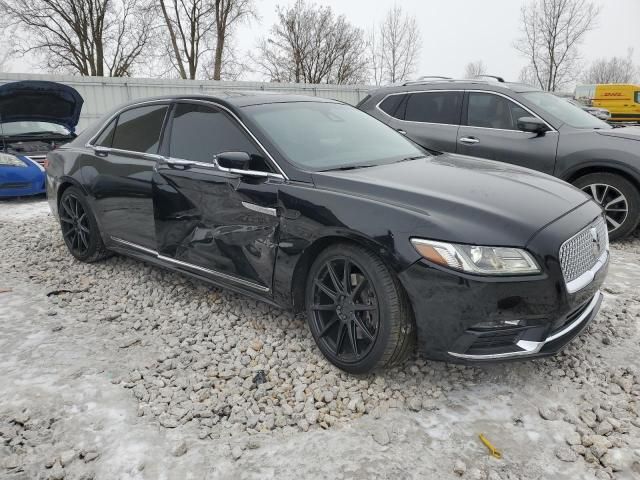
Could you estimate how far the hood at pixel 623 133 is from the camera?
5.17 meters

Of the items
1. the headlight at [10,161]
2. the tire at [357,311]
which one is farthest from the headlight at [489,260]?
the headlight at [10,161]

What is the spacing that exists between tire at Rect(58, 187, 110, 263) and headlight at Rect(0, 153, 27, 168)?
147 inches

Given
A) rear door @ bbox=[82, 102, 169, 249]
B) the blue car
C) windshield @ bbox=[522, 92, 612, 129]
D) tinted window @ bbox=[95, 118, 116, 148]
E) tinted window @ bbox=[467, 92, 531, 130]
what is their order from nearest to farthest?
rear door @ bbox=[82, 102, 169, 249] < tinted window @ bbox=[95, 118, 116, 148] < windshield @ bbox=[522, 92, 612, 129] < tinted window @ bbox=[467, 92, 531, 130] < the blue car

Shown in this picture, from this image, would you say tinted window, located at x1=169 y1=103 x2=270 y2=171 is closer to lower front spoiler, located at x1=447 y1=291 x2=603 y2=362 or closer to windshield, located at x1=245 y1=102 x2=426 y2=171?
windshield, located at x1=245 y1=102 x2=426 y2=171

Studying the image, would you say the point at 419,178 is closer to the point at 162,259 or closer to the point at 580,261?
the point at 580,261

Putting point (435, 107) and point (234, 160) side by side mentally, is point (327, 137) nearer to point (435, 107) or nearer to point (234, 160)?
point (234, 160)

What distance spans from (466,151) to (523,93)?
93 centimetres

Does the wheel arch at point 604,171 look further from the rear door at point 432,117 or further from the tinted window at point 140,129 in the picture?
the tinted window at point 140,129

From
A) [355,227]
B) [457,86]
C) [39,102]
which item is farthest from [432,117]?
[39,102]

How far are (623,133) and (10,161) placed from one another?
8.58m

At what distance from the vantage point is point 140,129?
410 centimetres

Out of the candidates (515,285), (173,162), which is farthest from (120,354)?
(515,285)

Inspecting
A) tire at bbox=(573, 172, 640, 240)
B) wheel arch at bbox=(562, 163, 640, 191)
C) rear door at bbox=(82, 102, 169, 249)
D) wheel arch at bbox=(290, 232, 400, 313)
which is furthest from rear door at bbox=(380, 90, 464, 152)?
wheel arch at bbox=(290, 232, 400, 313)

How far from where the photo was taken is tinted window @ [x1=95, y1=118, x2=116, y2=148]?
4.41 m
